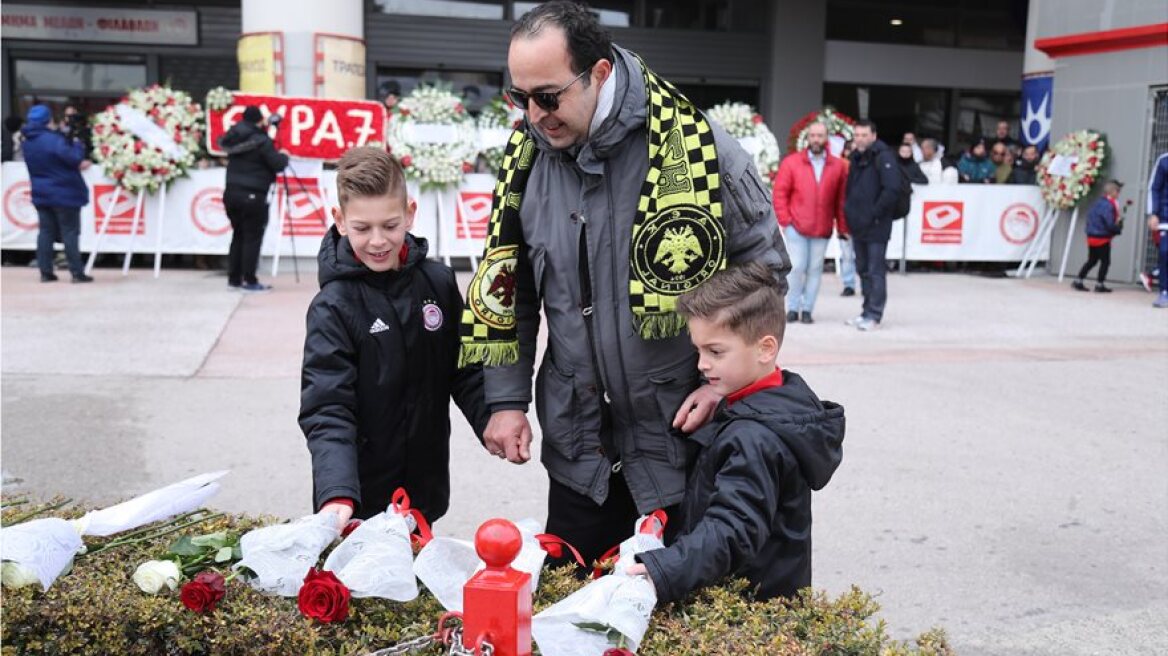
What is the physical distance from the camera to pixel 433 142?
43.8 ft

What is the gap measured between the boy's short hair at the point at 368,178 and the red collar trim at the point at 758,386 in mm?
1038

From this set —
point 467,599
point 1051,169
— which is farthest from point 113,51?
point 467,599

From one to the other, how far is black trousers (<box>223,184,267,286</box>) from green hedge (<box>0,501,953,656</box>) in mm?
9832

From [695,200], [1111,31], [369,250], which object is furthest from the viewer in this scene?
[1111,31]

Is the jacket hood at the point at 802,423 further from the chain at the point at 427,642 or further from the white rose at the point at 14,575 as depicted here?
the white rose at the point at 14,575

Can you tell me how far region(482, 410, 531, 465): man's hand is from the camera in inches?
115

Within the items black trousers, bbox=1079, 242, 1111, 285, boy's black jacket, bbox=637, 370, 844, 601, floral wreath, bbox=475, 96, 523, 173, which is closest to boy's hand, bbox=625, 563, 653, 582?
boy's black jacket, bbox=637, 370, 844, 601

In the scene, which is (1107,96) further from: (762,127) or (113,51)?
(113,51)

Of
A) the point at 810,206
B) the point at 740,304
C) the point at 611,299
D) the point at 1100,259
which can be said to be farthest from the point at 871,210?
the point at 740,304

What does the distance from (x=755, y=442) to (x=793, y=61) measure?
1963cm

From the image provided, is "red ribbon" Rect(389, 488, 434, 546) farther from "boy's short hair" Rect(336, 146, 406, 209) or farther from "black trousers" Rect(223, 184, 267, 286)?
"black trousers" Rect(223, 184, 267, 286)

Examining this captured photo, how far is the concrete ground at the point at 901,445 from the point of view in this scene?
4297mm

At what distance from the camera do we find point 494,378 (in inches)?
116

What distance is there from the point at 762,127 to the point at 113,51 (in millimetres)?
11462
